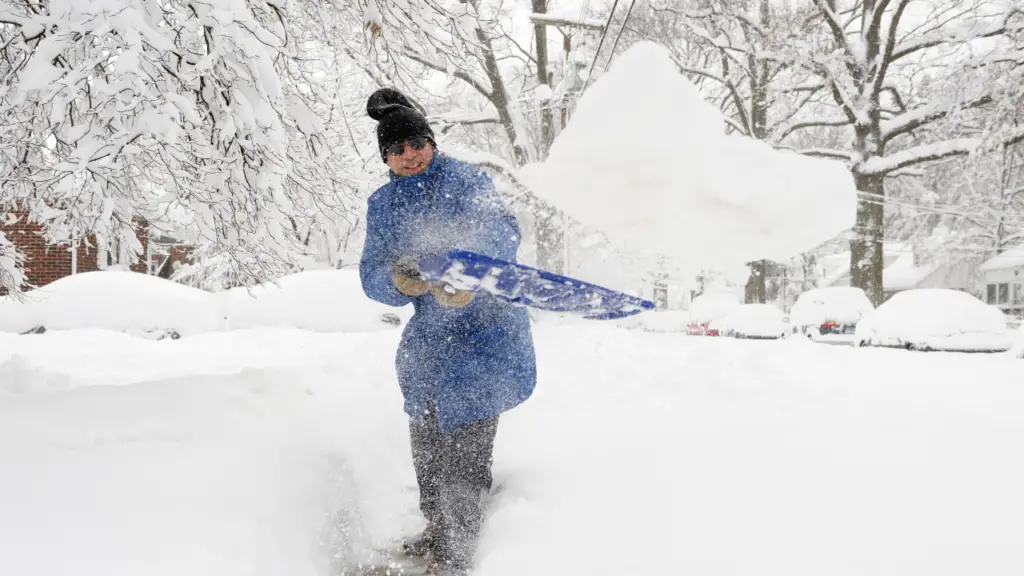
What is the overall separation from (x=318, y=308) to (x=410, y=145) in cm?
663

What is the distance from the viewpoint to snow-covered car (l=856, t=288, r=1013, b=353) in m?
9.50

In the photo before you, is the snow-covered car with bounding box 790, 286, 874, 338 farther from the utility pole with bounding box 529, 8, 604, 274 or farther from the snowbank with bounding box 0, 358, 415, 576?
the snowbank with bounding box 0, 358, 415, 576

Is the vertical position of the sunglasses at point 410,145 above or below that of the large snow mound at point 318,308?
above

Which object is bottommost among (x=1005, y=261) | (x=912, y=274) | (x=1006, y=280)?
(x=1006, y=280)

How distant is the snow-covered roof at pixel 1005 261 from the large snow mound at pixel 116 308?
3051 centimetres

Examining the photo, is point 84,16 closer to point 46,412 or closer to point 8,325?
point 46,412

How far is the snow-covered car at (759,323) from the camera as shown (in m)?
15.6

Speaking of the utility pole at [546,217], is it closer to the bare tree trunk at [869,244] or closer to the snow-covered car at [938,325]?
the bare tree trunk at [869,244]

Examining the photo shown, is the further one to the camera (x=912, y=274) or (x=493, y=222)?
(x=912, y=274)

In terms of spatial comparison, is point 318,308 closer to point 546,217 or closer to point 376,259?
point 546,217

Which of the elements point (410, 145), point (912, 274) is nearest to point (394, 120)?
point (410, 145)

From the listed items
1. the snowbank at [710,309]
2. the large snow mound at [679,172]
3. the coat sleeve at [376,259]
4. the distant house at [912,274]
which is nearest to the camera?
the large snow mound at [679,172]

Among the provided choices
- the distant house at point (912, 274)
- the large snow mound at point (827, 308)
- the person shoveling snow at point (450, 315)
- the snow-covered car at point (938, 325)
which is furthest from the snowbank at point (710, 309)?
the person shoveling snow at point (450, 315)

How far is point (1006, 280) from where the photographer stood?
30.0 meters
